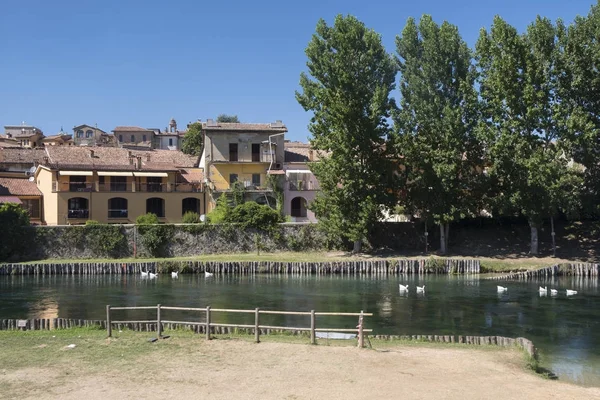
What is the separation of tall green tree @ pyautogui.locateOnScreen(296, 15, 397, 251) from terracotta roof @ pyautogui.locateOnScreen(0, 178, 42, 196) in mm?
31314

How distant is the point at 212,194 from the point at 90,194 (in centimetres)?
1263

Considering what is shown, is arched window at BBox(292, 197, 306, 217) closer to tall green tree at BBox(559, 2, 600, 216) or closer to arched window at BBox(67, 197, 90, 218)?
arched window at BBox(67, 197, 90, 218)

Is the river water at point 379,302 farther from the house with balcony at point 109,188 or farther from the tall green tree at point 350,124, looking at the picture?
the house with balcony at point 109,188

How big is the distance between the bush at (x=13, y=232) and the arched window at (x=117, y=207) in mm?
9491

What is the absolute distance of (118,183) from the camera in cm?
6400

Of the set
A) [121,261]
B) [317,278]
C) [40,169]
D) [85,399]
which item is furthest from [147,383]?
[40,169]

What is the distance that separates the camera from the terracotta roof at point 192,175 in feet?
227

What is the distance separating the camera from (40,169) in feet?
218

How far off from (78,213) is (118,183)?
5033 millimetres

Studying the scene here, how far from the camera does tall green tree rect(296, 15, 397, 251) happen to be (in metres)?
54.0

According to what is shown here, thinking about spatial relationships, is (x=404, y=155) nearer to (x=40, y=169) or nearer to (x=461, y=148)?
(x=461, y=148)

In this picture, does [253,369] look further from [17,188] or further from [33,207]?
[17,188]

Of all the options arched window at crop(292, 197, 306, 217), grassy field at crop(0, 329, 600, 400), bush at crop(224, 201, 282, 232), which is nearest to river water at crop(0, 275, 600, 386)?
grassy field at crop(0, 329, 600, 400)

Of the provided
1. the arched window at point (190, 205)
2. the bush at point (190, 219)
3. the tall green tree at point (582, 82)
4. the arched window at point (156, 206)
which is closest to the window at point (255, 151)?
the arched window at point (190, 205)
